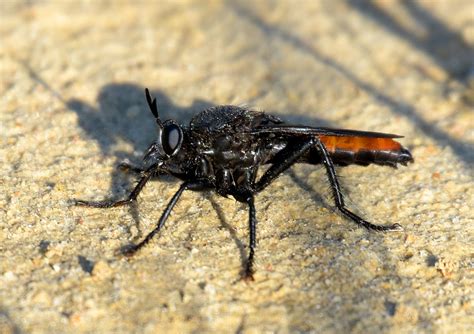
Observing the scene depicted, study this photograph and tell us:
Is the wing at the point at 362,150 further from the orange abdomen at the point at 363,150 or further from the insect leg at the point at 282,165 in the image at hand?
the insect leg at the point at 282,165

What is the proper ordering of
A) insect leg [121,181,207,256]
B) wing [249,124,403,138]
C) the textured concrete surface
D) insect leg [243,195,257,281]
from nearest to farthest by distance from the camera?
the textured concrete surface < insect leg [243,195,257,281] < insect leg [121,181,207,256] < wing [249,124,403,138]

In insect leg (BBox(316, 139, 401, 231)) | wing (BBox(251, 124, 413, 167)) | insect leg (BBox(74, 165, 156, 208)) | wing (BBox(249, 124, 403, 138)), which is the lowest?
insect leg (BBox(74, 165, 156, 208))

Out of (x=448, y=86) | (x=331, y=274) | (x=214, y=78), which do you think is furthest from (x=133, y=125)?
(x=448, y=86)

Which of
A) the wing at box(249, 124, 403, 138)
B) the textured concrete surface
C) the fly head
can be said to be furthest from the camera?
the wing at box(249, 124, 403, 138)

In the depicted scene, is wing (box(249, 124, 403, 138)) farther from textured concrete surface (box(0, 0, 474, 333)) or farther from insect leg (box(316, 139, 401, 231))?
textured concrete surface (box(0, 0, 474, 333))

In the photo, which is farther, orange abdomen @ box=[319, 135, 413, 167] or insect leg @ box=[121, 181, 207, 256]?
orange abdomen @ box=[319, 135, 413, 167]

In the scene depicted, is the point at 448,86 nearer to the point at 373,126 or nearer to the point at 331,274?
the point at 373,126

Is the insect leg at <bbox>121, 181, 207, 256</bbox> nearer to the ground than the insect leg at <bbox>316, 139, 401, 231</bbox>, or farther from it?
nearer to the ground

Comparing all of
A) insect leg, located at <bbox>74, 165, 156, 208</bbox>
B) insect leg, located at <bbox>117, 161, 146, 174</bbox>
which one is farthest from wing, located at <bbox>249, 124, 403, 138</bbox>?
insect leg, located at <bbox>117, 161, 146, 174</bbox>
